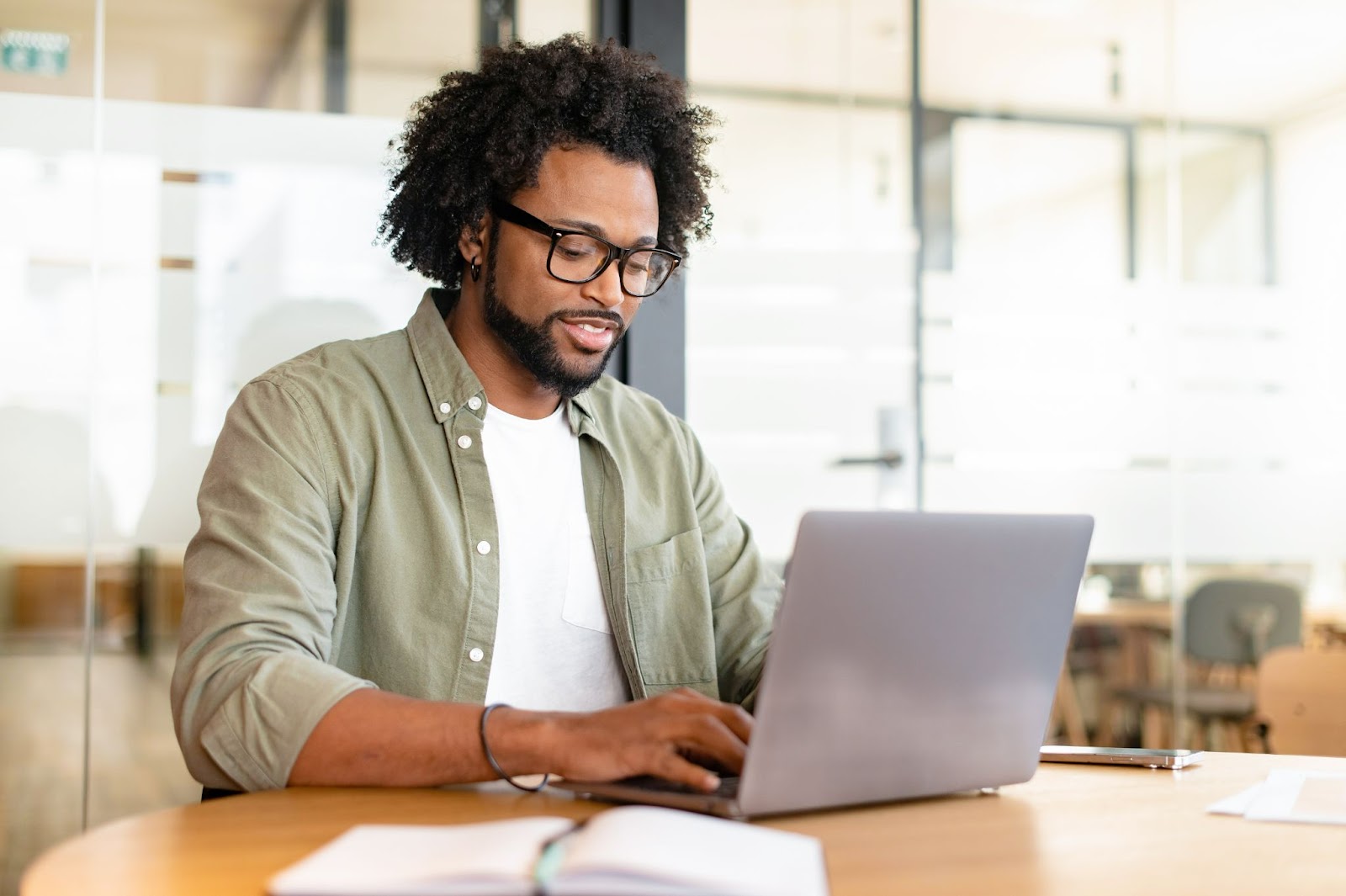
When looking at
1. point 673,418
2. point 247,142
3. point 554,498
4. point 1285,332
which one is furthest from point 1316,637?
point 247,142

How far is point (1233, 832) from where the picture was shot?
112cm

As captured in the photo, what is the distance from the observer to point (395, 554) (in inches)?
64.1

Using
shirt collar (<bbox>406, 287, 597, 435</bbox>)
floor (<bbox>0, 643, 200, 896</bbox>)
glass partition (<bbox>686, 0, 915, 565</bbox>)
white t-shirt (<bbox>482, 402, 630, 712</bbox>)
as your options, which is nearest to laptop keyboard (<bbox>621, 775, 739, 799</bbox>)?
white t-shirt (<bbox>482, 402, 630, 712</bbox>)

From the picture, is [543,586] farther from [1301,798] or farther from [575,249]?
[1301,798]

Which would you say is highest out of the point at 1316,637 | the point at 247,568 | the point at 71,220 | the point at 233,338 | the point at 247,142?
the point at 247,142

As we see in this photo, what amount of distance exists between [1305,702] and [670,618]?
3.94 feet

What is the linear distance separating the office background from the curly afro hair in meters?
0.38

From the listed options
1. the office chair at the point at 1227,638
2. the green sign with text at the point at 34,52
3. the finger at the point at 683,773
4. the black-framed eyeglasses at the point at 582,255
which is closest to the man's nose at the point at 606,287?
the black-framed eyeglasses at the point at 582,255

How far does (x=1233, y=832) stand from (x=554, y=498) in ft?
3.23

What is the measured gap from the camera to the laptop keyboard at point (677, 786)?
1.13 meters

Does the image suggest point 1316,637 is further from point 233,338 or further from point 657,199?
point 233,338

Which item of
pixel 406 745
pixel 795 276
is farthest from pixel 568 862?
pixel 795 276

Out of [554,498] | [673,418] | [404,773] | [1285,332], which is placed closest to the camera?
[404,773]

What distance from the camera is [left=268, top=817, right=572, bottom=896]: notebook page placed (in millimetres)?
752
